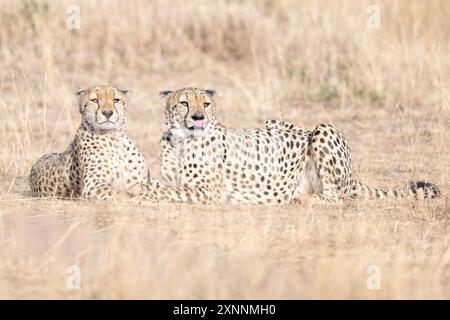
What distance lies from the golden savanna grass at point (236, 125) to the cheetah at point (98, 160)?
10.5 inches

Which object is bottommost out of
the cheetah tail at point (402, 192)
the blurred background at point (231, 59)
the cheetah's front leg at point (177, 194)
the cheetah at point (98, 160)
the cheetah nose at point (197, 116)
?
the cheetah tail at point (402, 192)

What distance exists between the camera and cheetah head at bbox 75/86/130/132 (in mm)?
8539

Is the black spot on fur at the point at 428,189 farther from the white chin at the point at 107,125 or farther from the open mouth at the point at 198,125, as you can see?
the white chin at the point at 107,125

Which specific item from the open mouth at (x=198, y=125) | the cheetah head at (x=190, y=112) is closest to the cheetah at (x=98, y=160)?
the cheetah head at (x=190, y=112)

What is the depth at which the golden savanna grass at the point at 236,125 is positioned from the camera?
6.35 meters

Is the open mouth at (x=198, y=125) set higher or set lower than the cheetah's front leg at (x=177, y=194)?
higher

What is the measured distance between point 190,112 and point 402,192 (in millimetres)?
1797

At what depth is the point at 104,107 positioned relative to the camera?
28.0 feet

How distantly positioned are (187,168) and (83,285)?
267 cm

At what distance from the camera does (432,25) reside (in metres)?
17.4
